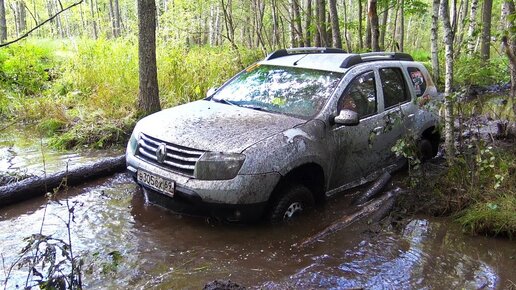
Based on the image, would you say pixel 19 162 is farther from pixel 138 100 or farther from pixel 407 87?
pixel 407 87

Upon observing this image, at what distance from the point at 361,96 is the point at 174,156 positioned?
242 cm

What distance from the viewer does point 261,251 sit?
431 centimetres

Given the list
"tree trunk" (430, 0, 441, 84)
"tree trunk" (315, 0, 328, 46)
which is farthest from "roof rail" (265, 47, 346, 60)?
"tree trunk" (315, 0, 328, 46)

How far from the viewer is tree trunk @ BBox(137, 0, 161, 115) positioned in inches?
321

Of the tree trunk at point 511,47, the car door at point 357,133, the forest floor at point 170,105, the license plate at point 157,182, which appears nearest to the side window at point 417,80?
the forest floor at point 170,105

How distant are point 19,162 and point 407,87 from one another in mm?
5998

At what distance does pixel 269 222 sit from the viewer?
462 centimetres

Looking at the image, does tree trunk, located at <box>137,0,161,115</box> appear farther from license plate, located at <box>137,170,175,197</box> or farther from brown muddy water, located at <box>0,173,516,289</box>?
license plate, located at <box>137,170,175,197</box>

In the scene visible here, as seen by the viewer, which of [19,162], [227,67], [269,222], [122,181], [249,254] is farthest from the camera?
[227,67]

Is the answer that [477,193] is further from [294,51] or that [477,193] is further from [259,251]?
[294,51]

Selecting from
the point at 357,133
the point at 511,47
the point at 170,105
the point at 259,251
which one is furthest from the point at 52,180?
the point at 511,47

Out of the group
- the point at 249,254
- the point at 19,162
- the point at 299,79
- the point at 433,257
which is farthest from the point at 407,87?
the point at 19,162

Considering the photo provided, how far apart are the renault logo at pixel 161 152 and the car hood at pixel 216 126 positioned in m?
0.07

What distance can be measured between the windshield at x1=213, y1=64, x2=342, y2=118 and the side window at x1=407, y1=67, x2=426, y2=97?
5.53 ft
